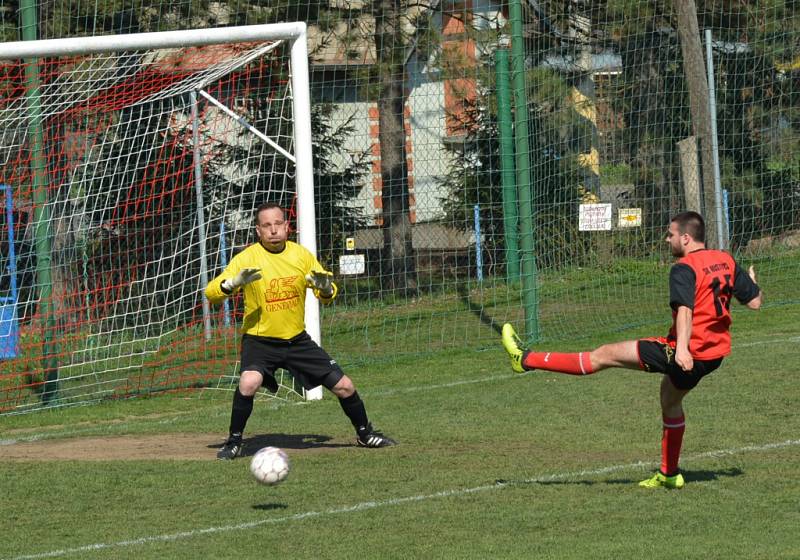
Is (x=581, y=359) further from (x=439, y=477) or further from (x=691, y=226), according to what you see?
(x=439, y=477)

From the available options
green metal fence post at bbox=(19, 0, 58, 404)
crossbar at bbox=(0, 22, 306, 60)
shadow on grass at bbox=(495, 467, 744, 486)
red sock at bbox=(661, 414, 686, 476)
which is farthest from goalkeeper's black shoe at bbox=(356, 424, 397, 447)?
green metal fence post at bbox=(19, 0, 58, 404)

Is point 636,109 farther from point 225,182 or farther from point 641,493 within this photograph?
point 641,493

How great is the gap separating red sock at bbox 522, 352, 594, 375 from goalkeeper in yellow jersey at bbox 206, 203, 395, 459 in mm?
1722

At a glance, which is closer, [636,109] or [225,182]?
[225,182]

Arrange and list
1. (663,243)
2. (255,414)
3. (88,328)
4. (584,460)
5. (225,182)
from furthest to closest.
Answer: (663,243) < (225,182) < (88,328) < (255,414) < (584,460)

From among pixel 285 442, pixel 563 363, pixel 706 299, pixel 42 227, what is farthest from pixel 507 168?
pixel 706 299

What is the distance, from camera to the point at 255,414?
34.7ft

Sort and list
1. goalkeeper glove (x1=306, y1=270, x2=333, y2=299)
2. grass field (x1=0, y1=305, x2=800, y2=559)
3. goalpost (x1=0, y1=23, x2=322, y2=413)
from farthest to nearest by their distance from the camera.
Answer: goalpost (x1=0, y1=23, x2=322, y2=413)
goalkeeper glove (x1=306, y1=270, x2=333, y2=299)
grass field (x1=0, y1=305, x2=800, y2=559)

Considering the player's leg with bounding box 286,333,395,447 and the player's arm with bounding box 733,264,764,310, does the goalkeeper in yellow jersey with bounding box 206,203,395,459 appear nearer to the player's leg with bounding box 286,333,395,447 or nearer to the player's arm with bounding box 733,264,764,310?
the player's leg with bounding box 286,333,395,447

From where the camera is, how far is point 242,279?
26.4 feet

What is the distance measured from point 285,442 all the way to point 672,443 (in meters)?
3.26

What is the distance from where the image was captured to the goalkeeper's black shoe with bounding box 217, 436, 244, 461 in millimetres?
8461

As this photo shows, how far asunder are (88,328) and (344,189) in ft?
18.1

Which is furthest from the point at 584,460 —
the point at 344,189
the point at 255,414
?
the point at 344,189
